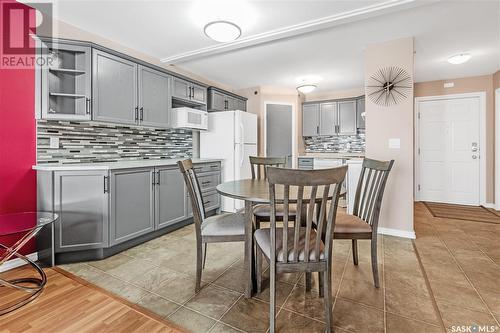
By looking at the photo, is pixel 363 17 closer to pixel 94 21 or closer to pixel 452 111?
pixel 94 21

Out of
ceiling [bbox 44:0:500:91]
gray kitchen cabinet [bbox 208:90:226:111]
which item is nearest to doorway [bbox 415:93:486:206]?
ceiling [bbox 44:0:500:91]

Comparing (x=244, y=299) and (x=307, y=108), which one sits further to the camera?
(x=307, y=108)

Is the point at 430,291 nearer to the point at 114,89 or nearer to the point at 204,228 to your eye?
the point at 204,228

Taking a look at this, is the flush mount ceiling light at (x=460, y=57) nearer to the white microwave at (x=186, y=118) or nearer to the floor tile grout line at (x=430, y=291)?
the floor tile grout line at (x=430, y=291)

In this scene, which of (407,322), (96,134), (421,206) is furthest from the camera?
(421,206)

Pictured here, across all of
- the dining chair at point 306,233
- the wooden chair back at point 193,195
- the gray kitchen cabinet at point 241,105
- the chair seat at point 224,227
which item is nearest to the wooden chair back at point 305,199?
the dining chair at point 306,233

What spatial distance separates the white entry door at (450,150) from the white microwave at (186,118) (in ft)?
14.6

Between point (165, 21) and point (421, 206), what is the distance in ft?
17.0

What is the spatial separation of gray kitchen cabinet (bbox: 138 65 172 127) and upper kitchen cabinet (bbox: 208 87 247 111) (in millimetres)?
977

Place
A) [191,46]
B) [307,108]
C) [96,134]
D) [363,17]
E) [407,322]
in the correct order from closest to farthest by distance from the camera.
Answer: [407,322]
[363,17]
[96,134]
[191,46]
[307,108]

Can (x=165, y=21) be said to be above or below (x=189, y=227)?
above

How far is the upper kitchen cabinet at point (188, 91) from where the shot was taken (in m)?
3.66

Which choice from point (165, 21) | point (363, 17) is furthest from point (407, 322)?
point (165, 21)

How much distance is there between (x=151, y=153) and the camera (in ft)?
12.0
